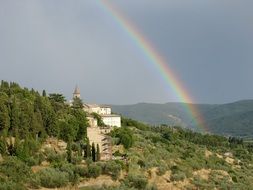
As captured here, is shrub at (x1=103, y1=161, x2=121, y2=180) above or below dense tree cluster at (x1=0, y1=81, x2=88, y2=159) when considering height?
below

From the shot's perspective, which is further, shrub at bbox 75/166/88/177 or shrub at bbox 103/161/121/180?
shrub at bbox 103/161/121/180

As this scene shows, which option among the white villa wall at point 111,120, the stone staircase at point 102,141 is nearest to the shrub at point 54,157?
the stone staircase at point 102,141

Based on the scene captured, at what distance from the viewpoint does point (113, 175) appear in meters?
42.2

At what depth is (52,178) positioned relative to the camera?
120 ft

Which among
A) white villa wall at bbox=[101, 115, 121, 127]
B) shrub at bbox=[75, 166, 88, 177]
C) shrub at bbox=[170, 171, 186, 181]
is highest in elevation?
white villa wall at bbox=[101, 115, 121, 127]

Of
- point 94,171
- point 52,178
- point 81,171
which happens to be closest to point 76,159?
point 81,171

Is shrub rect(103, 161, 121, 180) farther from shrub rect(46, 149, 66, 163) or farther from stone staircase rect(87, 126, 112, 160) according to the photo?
stone staircase rect(87, 126, 112, 160)

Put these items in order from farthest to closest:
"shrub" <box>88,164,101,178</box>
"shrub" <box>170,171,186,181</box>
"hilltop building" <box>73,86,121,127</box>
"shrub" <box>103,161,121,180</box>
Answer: "hilltop building" <box>73,86,121,127</box> → "shrub" <box>170,171,186,181</box> → "shrub" <box>103,161,121,180</box> → "shrub" <box>88,164,101,178</box>

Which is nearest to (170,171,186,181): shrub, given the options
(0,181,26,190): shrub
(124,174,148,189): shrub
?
(124,174,148,189): shrub

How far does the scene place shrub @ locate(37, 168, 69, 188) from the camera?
36.3 m

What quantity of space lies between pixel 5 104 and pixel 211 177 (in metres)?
24.2

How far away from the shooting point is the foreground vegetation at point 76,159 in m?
37.6

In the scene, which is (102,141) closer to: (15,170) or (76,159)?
(76,159)

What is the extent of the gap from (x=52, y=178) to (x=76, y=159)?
6.37 metres
